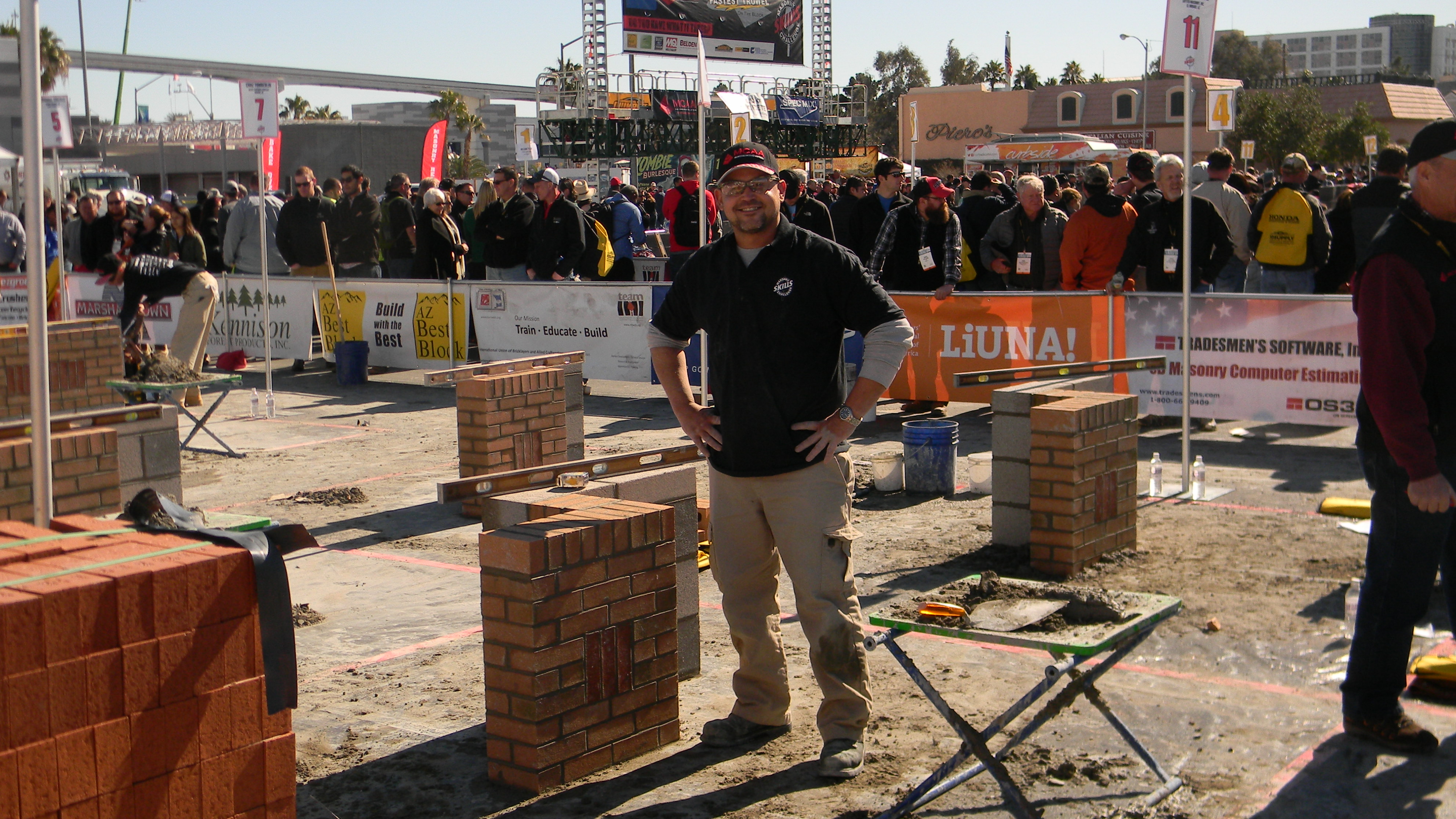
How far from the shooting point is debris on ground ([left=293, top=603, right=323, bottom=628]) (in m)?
6.37

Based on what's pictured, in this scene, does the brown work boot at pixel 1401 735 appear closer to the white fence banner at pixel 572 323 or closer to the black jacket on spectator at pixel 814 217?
the black jacket on spectator at pixel 814 217

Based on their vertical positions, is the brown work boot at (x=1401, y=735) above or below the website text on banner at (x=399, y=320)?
below

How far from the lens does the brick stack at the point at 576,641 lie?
4305mm

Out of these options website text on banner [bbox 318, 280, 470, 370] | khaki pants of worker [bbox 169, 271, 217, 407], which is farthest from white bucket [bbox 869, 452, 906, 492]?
website text on banner [bbox 318, 280, 470, 370]

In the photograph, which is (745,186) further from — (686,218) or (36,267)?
(686,218)

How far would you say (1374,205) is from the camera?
33.9ft

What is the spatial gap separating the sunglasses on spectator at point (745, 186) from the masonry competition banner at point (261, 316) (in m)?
12.5

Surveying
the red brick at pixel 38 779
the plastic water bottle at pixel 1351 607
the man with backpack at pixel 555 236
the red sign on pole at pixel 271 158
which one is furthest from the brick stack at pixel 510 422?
the red sign on pole at pixel 271 158

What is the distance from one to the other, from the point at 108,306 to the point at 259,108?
6.22 metres

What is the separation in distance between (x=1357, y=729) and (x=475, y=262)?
13704 mm

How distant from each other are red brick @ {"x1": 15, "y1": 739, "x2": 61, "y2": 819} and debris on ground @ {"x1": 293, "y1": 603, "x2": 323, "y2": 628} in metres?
3.30

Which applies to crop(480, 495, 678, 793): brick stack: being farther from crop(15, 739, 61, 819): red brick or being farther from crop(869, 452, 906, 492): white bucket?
crop(869, 452, 906, 492): white bucket

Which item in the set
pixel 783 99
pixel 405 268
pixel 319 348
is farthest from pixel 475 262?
pixel 783 99

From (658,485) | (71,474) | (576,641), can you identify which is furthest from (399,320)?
(576,641)
